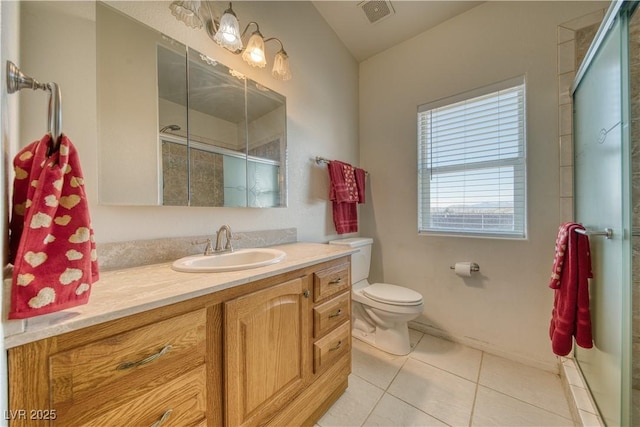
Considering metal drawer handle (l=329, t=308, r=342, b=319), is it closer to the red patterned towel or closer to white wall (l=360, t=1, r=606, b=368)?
the red patterned towel

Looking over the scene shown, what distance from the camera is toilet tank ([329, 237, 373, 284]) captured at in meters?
1.94

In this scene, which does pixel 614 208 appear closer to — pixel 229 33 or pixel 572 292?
pixel 572 292

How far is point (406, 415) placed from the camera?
1214 millimetres

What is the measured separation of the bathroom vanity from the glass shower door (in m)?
1.15

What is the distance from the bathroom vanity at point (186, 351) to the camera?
497 mm

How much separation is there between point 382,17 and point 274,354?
2414 mm

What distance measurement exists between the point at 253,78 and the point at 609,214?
1.90 m

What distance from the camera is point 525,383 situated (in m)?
1.43

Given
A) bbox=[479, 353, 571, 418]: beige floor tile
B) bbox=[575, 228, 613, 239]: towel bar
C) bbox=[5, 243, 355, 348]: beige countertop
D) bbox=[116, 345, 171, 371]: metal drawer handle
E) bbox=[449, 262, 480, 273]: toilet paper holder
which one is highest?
bbox=[575, 228, 613, 239]: towel bar

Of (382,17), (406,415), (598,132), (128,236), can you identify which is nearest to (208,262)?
(128,236)

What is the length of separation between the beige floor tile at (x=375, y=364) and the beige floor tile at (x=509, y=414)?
1.50 feet

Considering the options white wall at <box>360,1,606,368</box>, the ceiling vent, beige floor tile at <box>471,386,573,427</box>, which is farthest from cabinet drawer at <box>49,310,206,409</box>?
the ceiling vent

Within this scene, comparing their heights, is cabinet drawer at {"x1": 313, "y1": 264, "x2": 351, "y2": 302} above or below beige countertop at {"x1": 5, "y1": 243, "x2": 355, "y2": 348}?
below

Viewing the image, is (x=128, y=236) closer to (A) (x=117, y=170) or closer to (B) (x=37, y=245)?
(A) (x=117, y=170)
